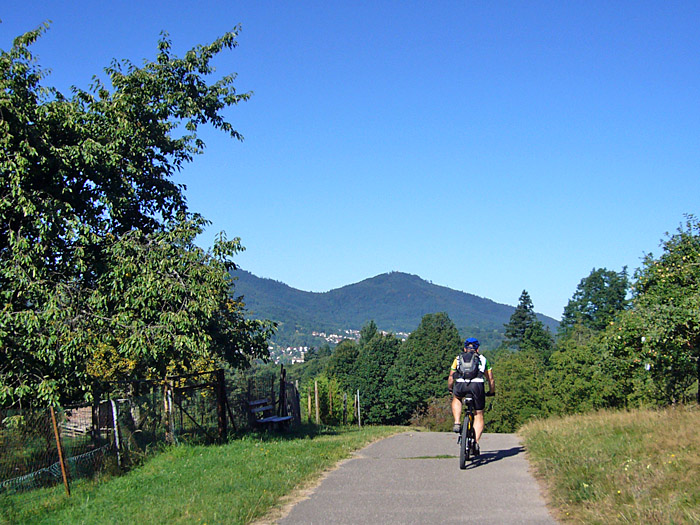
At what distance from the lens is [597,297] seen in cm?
10175

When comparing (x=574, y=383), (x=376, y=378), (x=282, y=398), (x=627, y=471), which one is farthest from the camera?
(x=376, y=378)

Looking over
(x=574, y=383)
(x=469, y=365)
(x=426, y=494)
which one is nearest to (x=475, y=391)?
(x=469, y=365)

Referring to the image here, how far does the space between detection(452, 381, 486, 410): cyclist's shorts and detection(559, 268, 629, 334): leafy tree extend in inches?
3557

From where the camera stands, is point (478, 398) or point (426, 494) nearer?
point (426, 494)

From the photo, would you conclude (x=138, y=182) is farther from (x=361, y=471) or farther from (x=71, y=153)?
(x=361, y=471)

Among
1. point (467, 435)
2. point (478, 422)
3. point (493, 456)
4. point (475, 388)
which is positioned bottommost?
point (493, 456)

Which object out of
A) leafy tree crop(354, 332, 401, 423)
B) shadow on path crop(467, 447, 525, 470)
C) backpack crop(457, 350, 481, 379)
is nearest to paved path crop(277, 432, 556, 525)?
shadow on path crop(467, 447, 525, 470)

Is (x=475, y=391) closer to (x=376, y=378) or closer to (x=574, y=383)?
(x=574, y=383)

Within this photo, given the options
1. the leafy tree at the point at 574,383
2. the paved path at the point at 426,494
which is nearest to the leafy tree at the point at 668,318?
the paved path at the point at 426,494

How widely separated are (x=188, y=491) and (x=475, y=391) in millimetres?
4035

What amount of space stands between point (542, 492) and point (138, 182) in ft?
42.6

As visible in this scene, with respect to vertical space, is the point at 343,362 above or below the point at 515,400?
above

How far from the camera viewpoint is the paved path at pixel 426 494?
682 centimetres

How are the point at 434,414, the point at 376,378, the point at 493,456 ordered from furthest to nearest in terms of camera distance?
1. the point at 376,378
2. the point at 434,414
3. the point at 493,456
